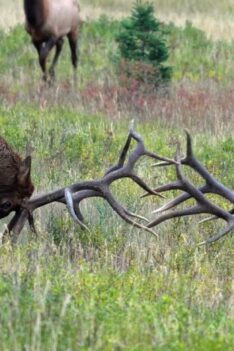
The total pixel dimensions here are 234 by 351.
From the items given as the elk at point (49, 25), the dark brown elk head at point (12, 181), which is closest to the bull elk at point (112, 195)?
the dark brown elk head at point (12, 181)

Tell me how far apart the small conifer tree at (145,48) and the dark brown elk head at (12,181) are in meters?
8.42

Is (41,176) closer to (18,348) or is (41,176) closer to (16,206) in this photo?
(16,206)

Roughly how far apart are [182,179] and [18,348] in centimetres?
317

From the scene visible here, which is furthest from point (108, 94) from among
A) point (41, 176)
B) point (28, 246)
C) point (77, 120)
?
point (28, 246)

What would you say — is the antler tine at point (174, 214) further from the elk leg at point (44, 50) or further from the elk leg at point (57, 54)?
the elk leg at point (57, 54)

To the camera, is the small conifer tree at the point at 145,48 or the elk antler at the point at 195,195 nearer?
the elk antler at the point at 195,195

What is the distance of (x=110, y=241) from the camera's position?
27.3ft

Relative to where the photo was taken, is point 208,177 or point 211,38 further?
point 211,38

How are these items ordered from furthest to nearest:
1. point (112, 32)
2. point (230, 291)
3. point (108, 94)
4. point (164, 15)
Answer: point (164, 15), point (112, 32), point (108, 94), point (230, 291)

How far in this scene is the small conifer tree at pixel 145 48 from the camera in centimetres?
1691

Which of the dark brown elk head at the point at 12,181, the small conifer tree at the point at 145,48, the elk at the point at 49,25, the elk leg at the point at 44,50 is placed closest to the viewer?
the dark brown elk head at the point at 12,181

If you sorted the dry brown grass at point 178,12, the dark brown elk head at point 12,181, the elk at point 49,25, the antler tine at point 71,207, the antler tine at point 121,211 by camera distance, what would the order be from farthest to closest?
the dry brown grass at point 178,12 → the elk at point 49,25 → the dark brown elk head at point 12,181 → the antler tine at point 121,211 → the antler tine at point 71,207

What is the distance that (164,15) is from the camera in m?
28.0

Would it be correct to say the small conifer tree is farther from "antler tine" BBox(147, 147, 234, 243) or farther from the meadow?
"antler tine" BBox(147, 147, 234, 243)
